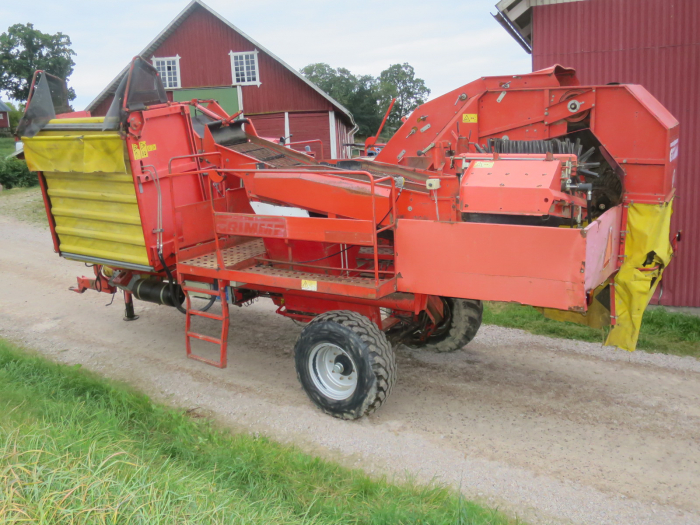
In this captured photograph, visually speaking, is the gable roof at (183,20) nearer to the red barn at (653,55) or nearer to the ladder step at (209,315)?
the red barn at (653,55)

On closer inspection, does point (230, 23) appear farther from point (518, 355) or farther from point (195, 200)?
point (518, 355)

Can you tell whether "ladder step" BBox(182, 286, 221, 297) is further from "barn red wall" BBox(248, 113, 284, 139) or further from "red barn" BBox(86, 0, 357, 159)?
"barn red wall" BBox(248, 113, 284, 139)

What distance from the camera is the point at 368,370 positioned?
16.2ft

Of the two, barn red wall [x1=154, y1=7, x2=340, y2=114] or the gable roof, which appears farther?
barn red wall [x1=154, y1=7, x2=340, y2=114]

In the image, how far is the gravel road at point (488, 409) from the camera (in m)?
4.14

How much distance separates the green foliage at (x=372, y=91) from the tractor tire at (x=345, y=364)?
40.7m

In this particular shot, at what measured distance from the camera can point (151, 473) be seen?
324 cm

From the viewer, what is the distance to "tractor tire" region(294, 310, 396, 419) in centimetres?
495

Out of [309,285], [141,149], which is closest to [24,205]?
[141,149]

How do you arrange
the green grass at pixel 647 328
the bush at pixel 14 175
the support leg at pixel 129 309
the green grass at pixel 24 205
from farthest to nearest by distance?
the bush at pixel 14 175, the green grass at pixel 24 205, the support leg at pixel 129 309, the green grass at pixel 647 328

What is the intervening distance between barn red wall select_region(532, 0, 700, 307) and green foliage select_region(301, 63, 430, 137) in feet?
120

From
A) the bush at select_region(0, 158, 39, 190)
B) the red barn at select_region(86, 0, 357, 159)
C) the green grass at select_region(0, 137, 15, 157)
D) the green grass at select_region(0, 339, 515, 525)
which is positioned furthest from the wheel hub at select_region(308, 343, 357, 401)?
the green grass at select_region(0, 137, 15, 157)

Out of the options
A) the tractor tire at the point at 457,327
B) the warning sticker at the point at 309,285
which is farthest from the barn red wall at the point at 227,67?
the warning sticker at the point at 309,285

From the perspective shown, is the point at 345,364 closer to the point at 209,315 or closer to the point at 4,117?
the point at 209,315
